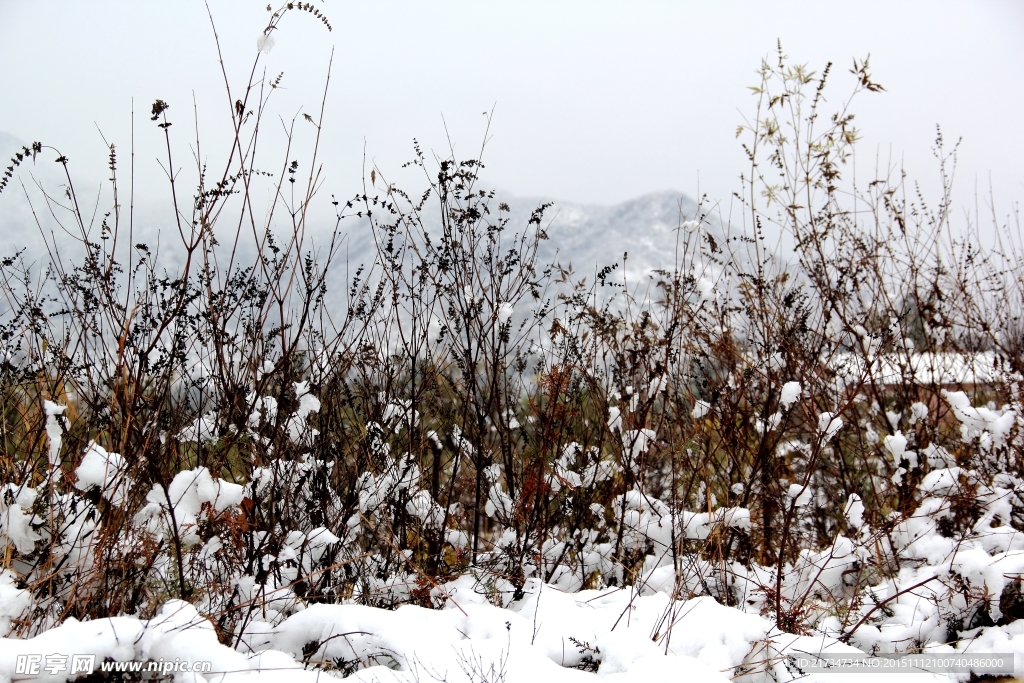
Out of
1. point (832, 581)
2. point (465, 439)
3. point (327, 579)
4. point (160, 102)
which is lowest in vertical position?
point (832, 581)

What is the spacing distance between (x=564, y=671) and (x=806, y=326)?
3.05 m

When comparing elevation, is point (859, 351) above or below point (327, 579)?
above

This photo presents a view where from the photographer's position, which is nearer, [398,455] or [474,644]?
[474,644]

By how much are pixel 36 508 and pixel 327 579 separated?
3.26 ft

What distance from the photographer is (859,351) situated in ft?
14.6

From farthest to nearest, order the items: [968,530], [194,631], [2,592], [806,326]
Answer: [806,326], [968,530], [2,592], [194,631]

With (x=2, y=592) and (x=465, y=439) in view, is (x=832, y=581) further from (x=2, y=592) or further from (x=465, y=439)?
(x=2, y=592)

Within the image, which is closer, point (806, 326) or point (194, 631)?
point (194, 631)

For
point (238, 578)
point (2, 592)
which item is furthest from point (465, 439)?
point (2, 592)

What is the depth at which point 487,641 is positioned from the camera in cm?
203

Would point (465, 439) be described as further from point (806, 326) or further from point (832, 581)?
point (806, 326)

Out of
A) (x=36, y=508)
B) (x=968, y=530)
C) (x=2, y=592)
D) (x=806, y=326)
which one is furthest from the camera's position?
(x=806, y=326)

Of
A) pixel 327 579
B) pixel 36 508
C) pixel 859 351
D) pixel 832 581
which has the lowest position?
pixel 832 581

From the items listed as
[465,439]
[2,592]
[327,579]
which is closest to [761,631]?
[465,439]
